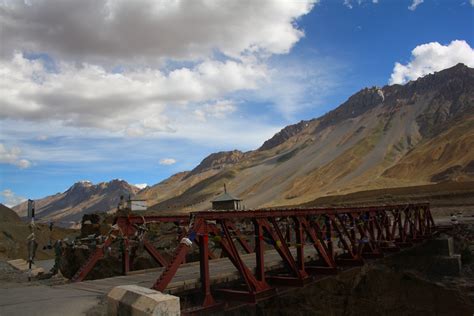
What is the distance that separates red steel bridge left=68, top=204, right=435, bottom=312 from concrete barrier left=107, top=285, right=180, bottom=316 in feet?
7.07

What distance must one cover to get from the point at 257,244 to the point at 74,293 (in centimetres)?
468

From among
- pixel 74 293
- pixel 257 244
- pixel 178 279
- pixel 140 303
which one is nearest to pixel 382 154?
pixel 257 244

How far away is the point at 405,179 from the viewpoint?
329 feet

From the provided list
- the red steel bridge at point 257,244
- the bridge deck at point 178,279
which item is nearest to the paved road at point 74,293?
the bridge deck at point 178,279

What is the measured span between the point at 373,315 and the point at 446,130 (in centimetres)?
10933

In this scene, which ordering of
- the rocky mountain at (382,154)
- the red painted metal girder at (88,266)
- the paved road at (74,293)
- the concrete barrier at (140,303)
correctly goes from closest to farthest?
1. the concrete barrier at (140,303)
2. the paved road at (74,293)
3. the red painted metal girder at (88,266)
4. the rocky mountain at (382,154)

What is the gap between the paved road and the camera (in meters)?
8.40

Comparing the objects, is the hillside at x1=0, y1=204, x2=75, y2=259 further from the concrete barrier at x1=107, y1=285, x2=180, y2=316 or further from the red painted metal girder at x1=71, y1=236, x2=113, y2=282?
the concrete barrier at x1=107, y1=285, x2=180, y2=316

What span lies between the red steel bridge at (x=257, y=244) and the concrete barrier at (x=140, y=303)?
2155 millimetres

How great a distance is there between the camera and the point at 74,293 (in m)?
10.3

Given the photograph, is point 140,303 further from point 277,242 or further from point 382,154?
point 382,154

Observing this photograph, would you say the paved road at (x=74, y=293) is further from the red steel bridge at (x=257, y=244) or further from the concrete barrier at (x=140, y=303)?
the concrete barrier at (x=140, y=303)

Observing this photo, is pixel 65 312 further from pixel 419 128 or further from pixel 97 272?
pixel 419 128

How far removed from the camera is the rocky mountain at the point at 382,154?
102625 millimetres
